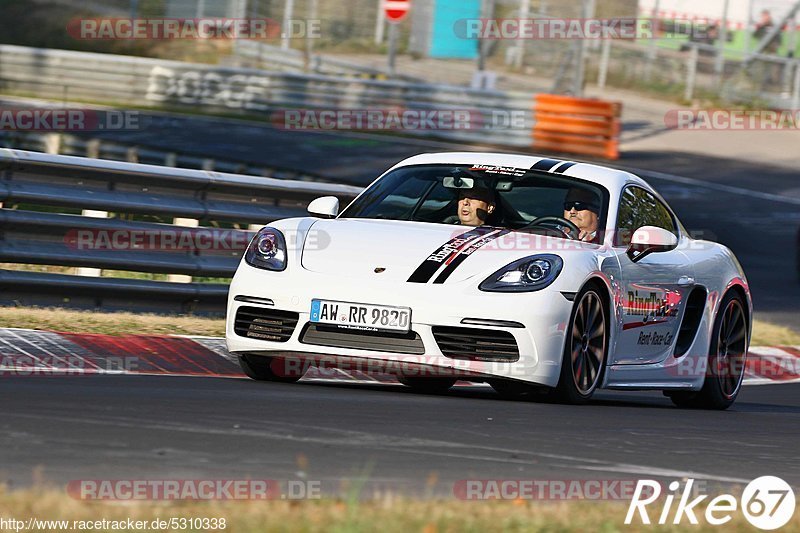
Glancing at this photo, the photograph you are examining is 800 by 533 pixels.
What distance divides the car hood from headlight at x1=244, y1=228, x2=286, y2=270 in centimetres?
12

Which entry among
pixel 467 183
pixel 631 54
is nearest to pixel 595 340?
pixel 467 183

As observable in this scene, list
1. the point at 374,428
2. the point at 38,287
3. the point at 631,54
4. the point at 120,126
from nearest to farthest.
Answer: the point at 374,428 → the point at 38,287 → the point at 120,126 → the point at 631,54

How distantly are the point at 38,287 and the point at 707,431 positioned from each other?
448cm

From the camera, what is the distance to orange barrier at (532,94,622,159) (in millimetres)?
28406

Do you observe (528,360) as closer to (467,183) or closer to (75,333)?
(467,183)

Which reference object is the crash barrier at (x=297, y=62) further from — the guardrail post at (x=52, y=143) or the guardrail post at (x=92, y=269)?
the guardrail post at (x=92, y=269)

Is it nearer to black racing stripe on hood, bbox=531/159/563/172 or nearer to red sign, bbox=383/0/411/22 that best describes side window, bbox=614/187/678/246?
black racing stripe on hood, bbox=531/159/563/172

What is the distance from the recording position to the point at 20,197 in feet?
32.0

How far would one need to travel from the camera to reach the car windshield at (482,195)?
822cm

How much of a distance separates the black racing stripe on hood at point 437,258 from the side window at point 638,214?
110 centimetres

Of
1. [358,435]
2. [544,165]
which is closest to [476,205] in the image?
[544,165]

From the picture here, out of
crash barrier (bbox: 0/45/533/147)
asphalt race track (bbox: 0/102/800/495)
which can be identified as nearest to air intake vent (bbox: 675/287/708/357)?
asphalt race track (bbox: 0/102/800/495)

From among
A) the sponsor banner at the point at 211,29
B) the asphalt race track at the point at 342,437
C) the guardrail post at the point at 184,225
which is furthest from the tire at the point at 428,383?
the sponsor banner at the point at 211,29

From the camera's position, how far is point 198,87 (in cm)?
3166
